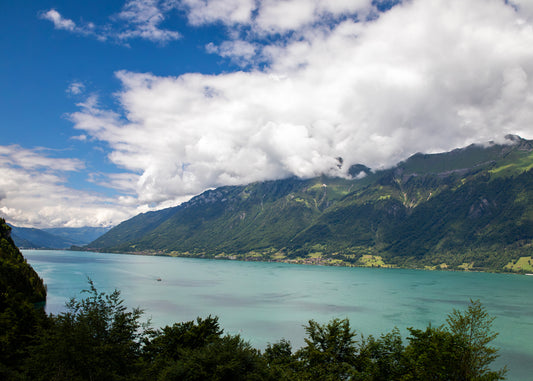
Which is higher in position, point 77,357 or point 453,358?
point 77,357

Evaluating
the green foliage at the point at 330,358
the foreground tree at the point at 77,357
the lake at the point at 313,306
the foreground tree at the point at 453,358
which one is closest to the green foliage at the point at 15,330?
the foreground tree at the point at 77,357

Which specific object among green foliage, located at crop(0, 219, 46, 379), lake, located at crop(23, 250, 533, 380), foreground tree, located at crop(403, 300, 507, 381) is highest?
foreground tree, located at crop(403, 300, 507, 381)

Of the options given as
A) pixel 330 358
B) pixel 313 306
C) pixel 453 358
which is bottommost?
pixel 313 306

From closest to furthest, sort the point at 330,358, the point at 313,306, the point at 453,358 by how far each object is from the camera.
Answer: the point at 453,358
the point at 330,358
the point at 313,306

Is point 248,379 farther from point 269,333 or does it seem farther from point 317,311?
point 317,311

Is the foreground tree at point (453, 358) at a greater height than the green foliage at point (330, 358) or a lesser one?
greater

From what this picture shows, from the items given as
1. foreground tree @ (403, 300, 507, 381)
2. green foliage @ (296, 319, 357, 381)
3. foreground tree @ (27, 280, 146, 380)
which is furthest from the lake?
foreground tree @ (27, 280, 146, 380)

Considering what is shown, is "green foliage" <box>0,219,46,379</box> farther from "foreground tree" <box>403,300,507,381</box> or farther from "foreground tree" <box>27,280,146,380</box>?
"foreground tree" <box>403,300,507,381</box>

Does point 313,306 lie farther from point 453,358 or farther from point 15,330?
point 15,330

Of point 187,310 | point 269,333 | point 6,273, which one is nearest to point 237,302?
point 187,310

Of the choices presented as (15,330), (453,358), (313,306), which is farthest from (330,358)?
(313,306)

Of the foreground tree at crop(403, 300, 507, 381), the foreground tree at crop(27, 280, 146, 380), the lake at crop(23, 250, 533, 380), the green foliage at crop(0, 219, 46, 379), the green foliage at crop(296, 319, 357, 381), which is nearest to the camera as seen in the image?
the foreground tree at crop(27, 280, 146, 380)

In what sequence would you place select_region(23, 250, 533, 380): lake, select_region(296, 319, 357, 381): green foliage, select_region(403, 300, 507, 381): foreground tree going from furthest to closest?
select_region(23, 250, 533, 380): lake
select_region(296, 319, 357, 381): green foliage
select_region(403, 300, 507, 381): foreground tree

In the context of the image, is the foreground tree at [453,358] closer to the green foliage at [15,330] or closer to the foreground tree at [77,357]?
the foreground tree at [77,357]
